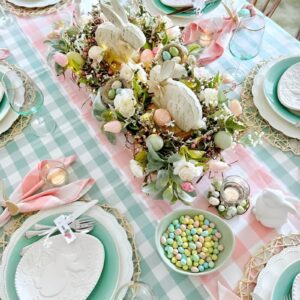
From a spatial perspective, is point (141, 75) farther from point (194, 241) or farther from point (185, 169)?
point (194, 241)

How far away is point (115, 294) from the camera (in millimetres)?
975

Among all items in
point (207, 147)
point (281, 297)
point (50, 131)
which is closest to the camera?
point (281, 297)

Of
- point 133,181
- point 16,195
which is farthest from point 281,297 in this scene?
point 16,195

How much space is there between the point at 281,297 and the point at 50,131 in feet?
2.70

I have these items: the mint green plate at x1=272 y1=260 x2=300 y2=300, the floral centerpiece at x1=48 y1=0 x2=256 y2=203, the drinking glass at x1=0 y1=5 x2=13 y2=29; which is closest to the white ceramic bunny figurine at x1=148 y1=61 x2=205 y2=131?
the floral centerpiece at x1=48 y1=0 x2=256 y2=203

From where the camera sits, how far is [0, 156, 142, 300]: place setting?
1.00 m

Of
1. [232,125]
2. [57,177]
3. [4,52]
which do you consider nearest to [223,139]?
[232,125]

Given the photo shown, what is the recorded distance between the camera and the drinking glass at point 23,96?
1.16 metres

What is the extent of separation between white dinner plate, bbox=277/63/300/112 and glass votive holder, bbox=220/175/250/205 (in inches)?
11.4

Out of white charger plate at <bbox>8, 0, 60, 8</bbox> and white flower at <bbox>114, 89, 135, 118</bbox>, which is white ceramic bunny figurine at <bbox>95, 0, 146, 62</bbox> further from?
white charger plate at <bbox>8, 0, 60, 8</bbox>

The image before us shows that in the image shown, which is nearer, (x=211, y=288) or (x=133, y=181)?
(x=211, y=288)

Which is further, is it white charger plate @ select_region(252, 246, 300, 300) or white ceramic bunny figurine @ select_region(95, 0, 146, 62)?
white ceramic bunny figurine @ select_region(95, 0, 146, 62)

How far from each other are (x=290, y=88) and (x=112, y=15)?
58 cm

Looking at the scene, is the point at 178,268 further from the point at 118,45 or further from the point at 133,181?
the point at 118,45
